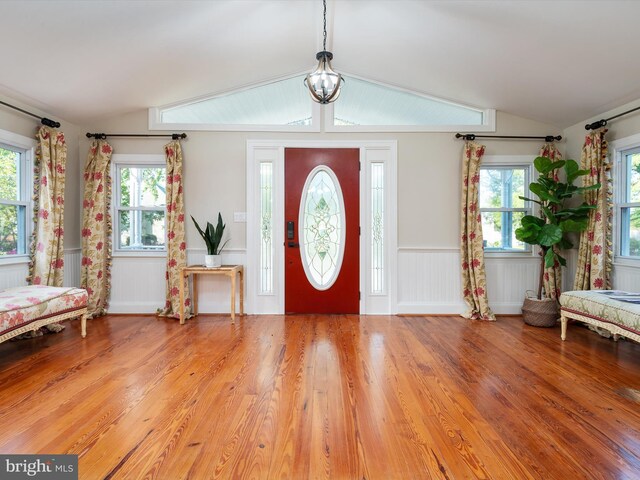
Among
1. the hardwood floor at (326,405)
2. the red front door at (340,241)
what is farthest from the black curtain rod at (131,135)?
the hardwood floor at (326,405)

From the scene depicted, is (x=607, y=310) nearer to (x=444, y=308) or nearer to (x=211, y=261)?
(x=444, y=308)

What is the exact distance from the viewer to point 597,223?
3.42 m

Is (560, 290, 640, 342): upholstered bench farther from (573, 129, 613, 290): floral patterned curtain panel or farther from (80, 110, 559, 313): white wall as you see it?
(80, 110, 559, 313): white wall

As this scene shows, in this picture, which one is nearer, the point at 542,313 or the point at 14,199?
the point at 14,199

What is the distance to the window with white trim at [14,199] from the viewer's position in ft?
10.6

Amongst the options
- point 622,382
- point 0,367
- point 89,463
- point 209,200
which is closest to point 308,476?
point 89,463

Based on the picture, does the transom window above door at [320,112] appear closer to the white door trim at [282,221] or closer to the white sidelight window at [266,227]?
the white door trim at [282,221]

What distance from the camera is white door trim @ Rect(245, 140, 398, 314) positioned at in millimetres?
4047

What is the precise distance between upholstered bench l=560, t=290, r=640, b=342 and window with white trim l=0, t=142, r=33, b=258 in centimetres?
523

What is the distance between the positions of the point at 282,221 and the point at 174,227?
1.25m

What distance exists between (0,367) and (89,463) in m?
1.72

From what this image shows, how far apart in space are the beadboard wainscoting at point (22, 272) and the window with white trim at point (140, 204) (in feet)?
1.63

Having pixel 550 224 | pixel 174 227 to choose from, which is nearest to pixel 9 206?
pixel 174 227

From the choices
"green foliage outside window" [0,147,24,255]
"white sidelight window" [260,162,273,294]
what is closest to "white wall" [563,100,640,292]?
"white sidelight window" [260,162,273,294]
